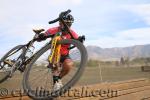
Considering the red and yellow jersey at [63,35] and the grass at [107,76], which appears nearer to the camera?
the red and yellow jersey at [63,35]

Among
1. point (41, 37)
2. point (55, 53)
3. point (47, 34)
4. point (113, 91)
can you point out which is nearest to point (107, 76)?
point (113, 91)

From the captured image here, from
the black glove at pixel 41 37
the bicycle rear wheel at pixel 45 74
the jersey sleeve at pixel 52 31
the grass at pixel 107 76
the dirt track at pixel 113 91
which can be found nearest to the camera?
the bicycle rear wheel at pixel 45 74

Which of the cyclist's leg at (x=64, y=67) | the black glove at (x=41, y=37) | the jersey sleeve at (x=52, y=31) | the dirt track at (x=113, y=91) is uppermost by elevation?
the jersey sleeve at (x=52, y=31)

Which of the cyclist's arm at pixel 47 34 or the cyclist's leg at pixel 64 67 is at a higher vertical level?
the cyclist's arm at pixel 47 34

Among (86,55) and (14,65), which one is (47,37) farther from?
(86,55)

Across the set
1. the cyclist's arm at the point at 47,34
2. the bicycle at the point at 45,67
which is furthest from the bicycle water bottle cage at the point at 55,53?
the cyclist's arm at the point at 47,34

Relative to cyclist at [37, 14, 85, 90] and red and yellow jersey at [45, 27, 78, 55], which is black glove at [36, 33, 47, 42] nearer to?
red and yellow jersey at [45, 27, 78, 55]

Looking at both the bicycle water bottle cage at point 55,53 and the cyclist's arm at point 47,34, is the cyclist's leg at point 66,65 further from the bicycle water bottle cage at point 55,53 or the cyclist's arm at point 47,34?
the cyclist's arm at point 47,34

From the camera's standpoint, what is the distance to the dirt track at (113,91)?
717 centimetres

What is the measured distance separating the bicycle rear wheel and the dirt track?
2.02 feet

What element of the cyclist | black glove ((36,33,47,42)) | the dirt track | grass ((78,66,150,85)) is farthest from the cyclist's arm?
grass ((78,66,150,85))

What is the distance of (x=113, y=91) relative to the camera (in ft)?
28.1

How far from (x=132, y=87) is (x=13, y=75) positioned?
3.90m

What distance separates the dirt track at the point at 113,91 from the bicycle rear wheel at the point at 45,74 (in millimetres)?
617
